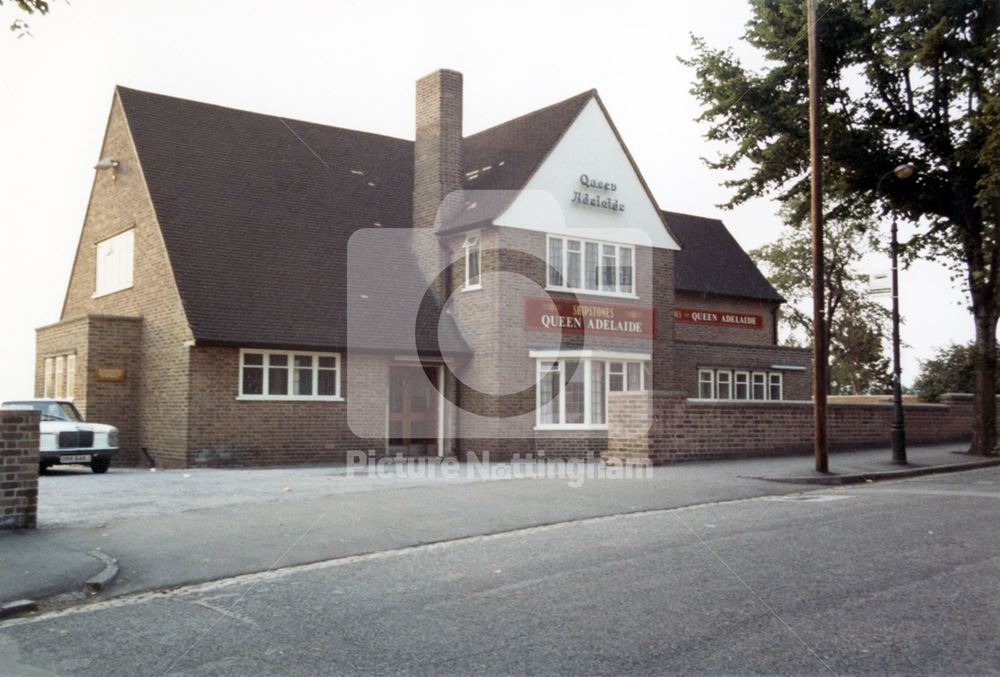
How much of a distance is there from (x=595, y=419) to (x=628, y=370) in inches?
71.8

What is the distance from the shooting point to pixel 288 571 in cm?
884

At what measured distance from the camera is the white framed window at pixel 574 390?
23.5 m

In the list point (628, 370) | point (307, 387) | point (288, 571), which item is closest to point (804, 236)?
point (628, 370)

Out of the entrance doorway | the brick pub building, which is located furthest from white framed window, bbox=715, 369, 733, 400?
the entrance doorway

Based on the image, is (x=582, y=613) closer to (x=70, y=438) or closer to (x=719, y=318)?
(x=70, y=438)

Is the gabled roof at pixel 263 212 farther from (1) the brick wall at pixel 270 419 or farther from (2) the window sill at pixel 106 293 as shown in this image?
(2) the window sill at pixel 106 293

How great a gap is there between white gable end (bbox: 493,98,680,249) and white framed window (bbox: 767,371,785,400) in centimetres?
1107

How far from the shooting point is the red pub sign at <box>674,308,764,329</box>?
36562 millimetres

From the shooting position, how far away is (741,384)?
34156mm

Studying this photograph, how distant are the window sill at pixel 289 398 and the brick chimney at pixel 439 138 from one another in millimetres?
6128

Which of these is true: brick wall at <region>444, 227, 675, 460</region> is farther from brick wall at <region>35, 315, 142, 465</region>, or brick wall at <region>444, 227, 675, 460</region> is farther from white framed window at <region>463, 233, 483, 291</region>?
brick wall at <region>35, 315, 142, 465</region>

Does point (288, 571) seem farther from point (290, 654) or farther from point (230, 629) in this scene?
point (290, 654)

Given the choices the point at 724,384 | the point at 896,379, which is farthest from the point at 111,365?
the point at 724,384

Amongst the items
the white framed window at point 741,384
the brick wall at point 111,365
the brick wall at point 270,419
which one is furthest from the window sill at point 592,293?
the brick wall at point 111,365
